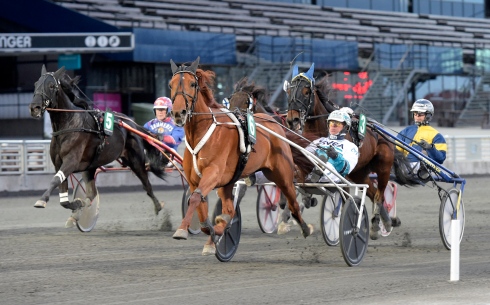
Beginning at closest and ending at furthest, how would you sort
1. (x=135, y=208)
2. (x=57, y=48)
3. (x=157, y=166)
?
(x=157, y=166) → (x=135, y=208) → (x=57, y=48)

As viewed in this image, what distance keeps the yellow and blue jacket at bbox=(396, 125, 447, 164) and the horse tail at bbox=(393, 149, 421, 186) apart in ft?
0.38

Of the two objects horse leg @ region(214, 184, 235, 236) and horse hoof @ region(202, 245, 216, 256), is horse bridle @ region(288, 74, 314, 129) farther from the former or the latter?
horse hoof @ region(202, 245, 216, 256)

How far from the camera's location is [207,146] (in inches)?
332

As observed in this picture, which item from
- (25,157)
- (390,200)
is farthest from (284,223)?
(25,157)

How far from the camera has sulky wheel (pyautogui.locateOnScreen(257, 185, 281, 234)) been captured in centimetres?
1161

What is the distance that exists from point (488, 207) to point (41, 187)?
28.5ft

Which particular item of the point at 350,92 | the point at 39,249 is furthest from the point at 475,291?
the point at 350,92

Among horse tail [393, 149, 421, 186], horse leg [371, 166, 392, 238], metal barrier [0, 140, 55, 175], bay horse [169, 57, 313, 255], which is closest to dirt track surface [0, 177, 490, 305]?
horse leg [371, 166, 392, 238]

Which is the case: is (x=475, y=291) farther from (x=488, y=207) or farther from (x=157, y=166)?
(x=488, y=207)

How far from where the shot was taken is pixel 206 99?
8.76 meters

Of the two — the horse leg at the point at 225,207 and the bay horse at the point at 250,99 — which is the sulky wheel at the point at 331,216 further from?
the bay horse at the point at 250,99

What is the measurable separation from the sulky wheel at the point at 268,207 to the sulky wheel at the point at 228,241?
2545mm

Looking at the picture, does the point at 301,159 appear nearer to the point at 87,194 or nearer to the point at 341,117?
the point at 341,117

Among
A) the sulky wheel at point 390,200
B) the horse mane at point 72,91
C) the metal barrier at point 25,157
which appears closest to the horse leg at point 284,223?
the sulky wheel at point 390,200
